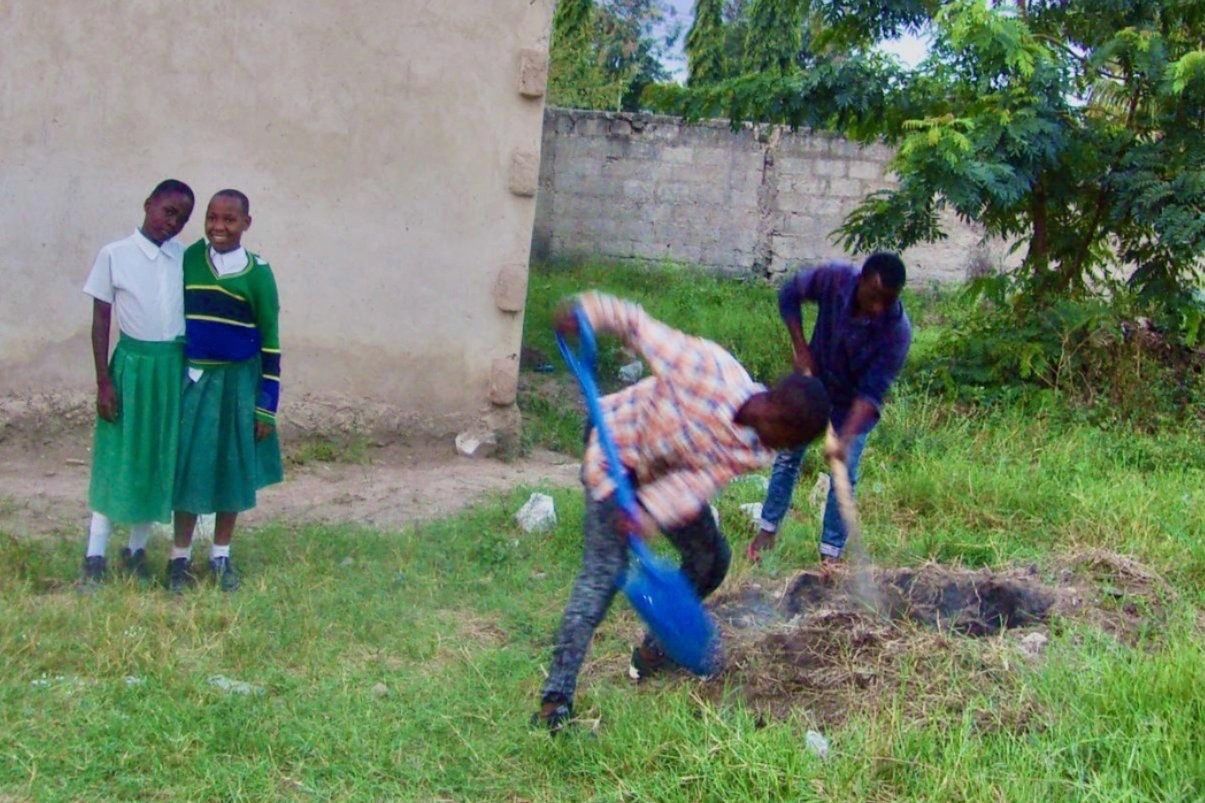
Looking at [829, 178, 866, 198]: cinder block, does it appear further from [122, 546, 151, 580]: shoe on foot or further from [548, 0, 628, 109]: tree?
[122, 546, 151, 580]: shoe on foot

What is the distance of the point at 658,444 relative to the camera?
3527 millimetres

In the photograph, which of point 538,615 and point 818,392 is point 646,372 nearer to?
point 538,615

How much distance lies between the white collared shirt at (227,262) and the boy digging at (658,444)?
1560mm

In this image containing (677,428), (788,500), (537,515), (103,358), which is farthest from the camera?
(537,515)

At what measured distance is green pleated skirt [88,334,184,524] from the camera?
4574 millimetres

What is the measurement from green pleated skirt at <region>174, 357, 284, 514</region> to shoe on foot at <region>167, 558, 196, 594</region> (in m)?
0.24

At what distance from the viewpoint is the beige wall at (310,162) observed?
6.21 metres

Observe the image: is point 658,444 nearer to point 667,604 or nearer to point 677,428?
point 677,428

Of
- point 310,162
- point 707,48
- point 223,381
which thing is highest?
point 707,48

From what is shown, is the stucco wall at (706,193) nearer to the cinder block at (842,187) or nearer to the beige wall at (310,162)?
the cinder block at (842,187)

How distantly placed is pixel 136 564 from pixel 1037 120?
5.33 metres

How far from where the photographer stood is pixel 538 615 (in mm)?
4637

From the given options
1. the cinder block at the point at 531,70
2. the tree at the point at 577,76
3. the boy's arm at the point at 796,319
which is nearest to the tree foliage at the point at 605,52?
the tree at the point at 577,76

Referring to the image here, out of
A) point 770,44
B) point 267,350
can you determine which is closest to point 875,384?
point 267,350
